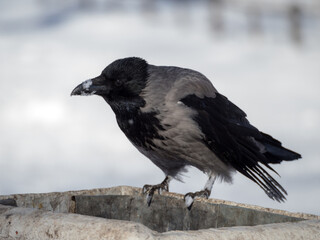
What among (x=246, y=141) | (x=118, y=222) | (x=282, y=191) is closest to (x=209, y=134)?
(x=246, y=141)

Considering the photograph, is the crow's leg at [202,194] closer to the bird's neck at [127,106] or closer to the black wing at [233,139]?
the black wing at [233,139]

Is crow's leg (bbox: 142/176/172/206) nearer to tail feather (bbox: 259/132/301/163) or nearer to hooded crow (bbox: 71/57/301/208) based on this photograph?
hooded crow (bbox: 71/57/301/208)

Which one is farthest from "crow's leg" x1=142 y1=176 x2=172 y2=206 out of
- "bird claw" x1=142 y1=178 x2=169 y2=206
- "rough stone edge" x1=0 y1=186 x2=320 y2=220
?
"rough stone edge" x1=0 y1=186 x2=320 y2=220

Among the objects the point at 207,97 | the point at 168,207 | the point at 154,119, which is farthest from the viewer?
the point at 207,97

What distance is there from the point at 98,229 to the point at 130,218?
1.96 meters

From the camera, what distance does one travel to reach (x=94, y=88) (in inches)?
222

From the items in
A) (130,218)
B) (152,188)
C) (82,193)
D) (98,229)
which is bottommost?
(98,229)

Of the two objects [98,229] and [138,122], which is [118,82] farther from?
[98,229]

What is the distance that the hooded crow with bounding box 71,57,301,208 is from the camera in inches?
220

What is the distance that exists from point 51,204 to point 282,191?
2161mm

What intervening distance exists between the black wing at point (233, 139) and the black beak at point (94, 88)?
0.76 metres

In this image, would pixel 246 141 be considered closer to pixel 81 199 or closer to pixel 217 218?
pixel 217 218

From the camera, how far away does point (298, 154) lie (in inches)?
247

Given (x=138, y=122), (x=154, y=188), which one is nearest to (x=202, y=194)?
(x=154, y=188)
